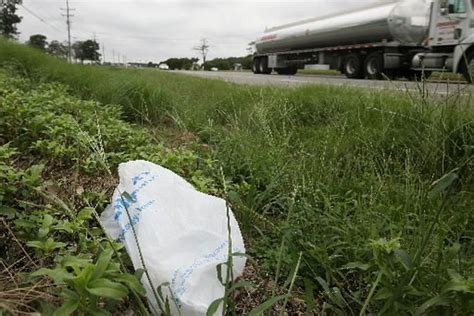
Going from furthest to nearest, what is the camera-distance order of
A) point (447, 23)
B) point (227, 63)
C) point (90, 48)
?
1. point (227, 63)
2. point (90, 48)
3. point (447, 23)

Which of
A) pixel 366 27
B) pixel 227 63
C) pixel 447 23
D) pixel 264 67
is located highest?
pixel 227 63

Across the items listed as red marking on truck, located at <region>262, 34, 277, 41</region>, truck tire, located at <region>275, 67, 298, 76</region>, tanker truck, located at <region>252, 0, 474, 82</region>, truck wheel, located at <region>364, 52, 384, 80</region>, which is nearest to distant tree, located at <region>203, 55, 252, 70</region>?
red marking on truck, located at <region>262, 34, 277, 41</region>

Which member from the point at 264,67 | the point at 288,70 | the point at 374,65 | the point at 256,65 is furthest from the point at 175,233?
the point at 256,65

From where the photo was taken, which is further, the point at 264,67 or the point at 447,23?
the point at 264,67

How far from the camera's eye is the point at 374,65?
49.6 ft

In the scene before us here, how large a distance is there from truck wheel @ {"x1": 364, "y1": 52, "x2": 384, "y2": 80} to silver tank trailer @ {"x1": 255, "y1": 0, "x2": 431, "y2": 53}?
1.73ft

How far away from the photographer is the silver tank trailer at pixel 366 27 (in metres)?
13.5

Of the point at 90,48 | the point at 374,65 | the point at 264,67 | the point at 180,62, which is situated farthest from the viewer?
the point at 180,62

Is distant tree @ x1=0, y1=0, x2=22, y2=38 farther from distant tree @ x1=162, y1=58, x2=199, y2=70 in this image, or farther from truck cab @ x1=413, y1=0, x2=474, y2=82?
distant tree @ x1=162, y1=58, x2=199, y2=70

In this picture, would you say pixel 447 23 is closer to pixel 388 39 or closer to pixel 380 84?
pixel 388 39

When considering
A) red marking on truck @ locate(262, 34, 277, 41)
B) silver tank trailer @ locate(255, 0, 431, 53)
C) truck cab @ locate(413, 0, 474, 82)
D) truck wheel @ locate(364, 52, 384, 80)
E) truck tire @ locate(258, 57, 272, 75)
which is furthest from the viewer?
truck tire @ locate(258, 57, 272, 75)

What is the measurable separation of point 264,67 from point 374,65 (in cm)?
1057

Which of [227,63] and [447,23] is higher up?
[227,63]

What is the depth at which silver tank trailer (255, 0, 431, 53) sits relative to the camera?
13.5 m
